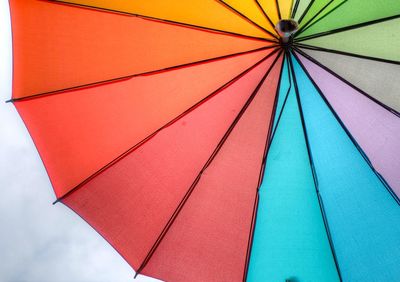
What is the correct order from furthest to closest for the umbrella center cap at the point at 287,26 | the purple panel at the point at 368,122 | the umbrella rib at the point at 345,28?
1. the purple panel at the point at 368,122
2. the umbrella rib at the point at 345,28
3. the umbrella center cap at the point at 287,26

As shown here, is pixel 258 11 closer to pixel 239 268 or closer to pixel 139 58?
A: pixel 139 58

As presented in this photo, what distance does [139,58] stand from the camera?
2.84 metres

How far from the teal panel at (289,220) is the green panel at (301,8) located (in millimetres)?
628

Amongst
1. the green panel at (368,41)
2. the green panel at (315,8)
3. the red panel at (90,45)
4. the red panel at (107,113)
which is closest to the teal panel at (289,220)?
the green panel at (368,41)

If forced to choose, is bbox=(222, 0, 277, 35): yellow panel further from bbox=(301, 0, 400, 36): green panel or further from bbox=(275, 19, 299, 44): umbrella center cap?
bbox=(301, 0, 400, 36): green panel

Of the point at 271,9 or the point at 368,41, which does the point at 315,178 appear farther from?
the point at 271,9

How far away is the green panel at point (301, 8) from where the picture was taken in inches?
105

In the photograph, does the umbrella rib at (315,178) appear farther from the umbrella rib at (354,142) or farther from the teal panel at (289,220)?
the umbrella rib at (354,142)

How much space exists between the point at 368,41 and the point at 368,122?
26.6 inches

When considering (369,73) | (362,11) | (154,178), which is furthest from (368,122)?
(154,178)

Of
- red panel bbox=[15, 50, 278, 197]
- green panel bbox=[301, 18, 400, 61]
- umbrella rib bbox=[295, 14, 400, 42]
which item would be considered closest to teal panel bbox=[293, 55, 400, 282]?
umbrella rib bbox=[295, 14, 400, 42]

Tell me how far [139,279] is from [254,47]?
11.8 feet

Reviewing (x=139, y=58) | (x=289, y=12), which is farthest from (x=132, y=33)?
(x=289, y=12)

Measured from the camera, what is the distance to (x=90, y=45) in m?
2.88
